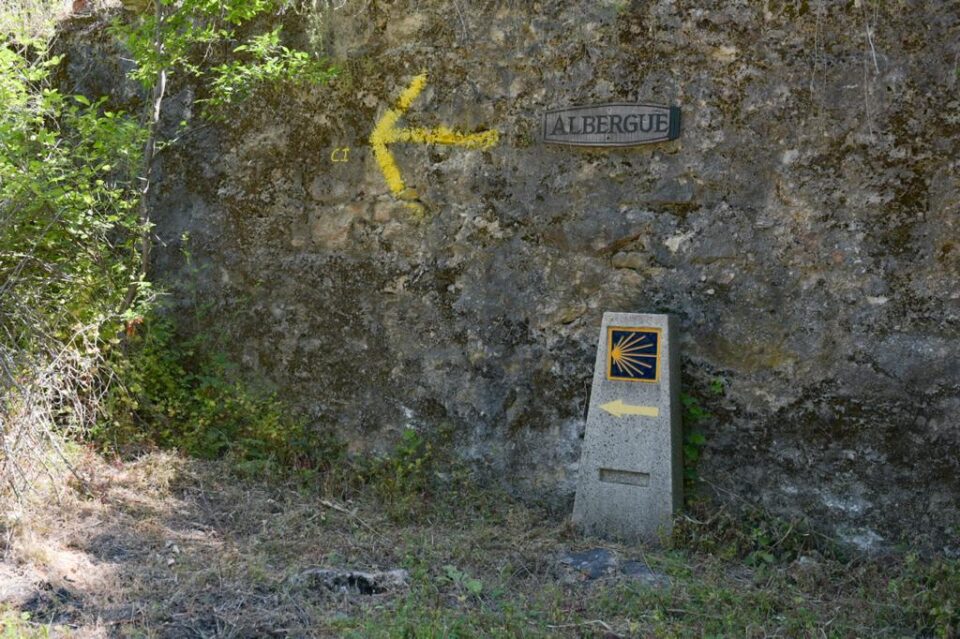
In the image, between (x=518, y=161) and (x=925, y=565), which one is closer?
(x=925, y=565)

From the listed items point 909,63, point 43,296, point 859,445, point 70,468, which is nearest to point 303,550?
point 70,468

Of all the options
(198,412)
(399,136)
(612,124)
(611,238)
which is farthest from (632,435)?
(198,412)

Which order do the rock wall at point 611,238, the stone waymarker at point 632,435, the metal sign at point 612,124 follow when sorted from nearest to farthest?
the rock wall at point 611,238 < the stone waymarker at point 632,435 < the metal sign at point 612,124

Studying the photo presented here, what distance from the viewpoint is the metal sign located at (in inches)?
166

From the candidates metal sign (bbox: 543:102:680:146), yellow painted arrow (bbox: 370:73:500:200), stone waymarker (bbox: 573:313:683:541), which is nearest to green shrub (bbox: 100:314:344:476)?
yellow painted arrow (bbox: 370:73:500:200)

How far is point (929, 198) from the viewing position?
3.76m

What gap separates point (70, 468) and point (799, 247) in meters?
3.40

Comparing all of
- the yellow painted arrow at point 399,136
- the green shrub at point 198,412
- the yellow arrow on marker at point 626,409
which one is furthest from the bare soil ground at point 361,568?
the yellow painted arrow at point 399,136

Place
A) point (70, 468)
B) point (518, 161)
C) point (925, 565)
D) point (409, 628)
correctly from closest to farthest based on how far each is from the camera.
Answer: point (409, 628)
point (925, 565)
point (70, 468)
point (518, 161)

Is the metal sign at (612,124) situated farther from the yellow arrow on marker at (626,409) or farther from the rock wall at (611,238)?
the yellow arrow on marker at (626,409)

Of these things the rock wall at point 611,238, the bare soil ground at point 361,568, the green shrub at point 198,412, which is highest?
the rock wall at point 611,238

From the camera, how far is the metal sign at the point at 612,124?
13.8ft

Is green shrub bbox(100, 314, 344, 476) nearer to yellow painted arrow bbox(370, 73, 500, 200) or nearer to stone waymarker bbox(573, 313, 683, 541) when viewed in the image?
yellow painted arrow bbox(370, 73, 500, 200)

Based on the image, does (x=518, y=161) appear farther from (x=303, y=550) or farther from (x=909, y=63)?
(x=303, y=550)
